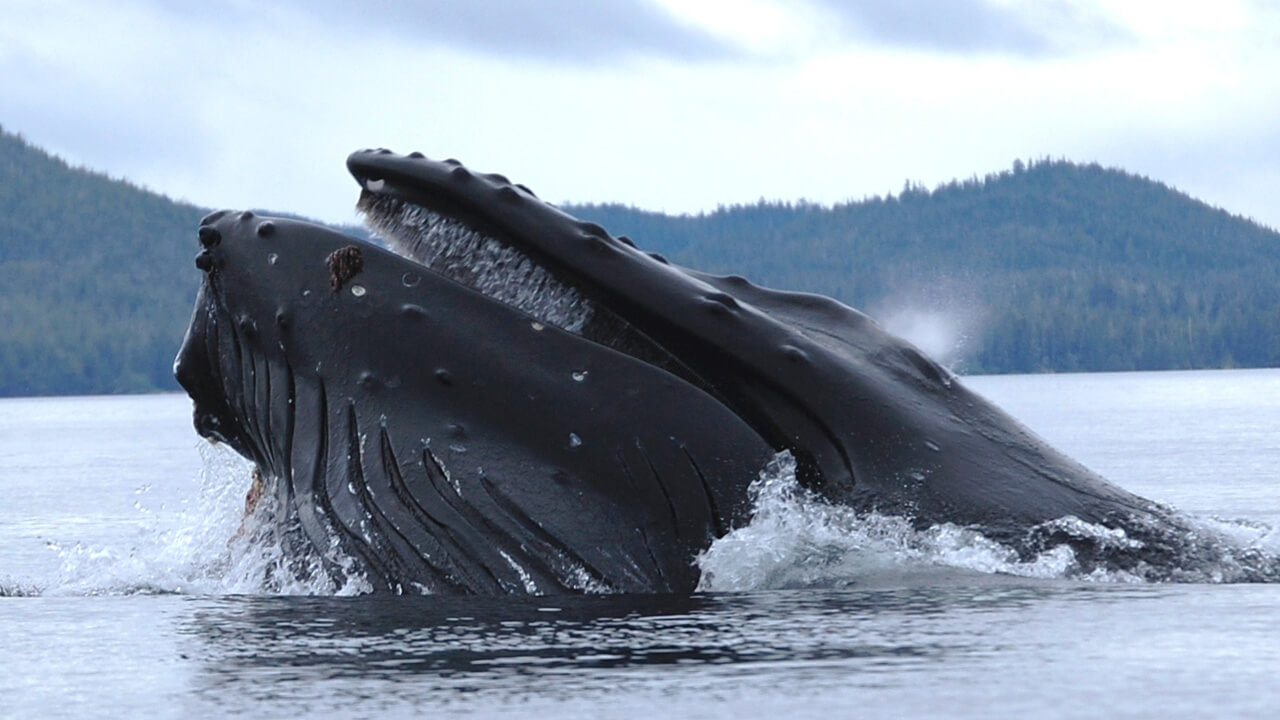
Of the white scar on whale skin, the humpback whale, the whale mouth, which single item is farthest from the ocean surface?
the white scar on whale skin

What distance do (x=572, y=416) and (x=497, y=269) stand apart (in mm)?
680

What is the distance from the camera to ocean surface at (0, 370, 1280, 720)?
4316mm

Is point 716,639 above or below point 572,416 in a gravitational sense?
below

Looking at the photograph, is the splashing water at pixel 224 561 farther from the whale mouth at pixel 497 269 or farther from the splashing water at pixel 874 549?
the splashing water at pixel 874 549

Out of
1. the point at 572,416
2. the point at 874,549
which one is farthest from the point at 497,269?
the point at 874,549

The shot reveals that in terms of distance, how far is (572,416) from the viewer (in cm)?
629

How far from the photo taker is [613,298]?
252 inches

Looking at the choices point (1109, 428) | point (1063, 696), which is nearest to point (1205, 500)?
point (1063, 696)

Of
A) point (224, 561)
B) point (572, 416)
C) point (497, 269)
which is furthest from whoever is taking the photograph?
point (224, 561)

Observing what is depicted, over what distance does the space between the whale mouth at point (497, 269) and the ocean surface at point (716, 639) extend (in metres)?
0.80

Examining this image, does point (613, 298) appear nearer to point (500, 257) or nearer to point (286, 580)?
→ point (500, 257)

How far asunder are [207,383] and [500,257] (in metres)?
1.41

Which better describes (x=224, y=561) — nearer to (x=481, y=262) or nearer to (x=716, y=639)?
(x=481, y=262)

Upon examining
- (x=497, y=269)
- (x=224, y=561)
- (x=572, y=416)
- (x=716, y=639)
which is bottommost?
(x=716, y=639)
